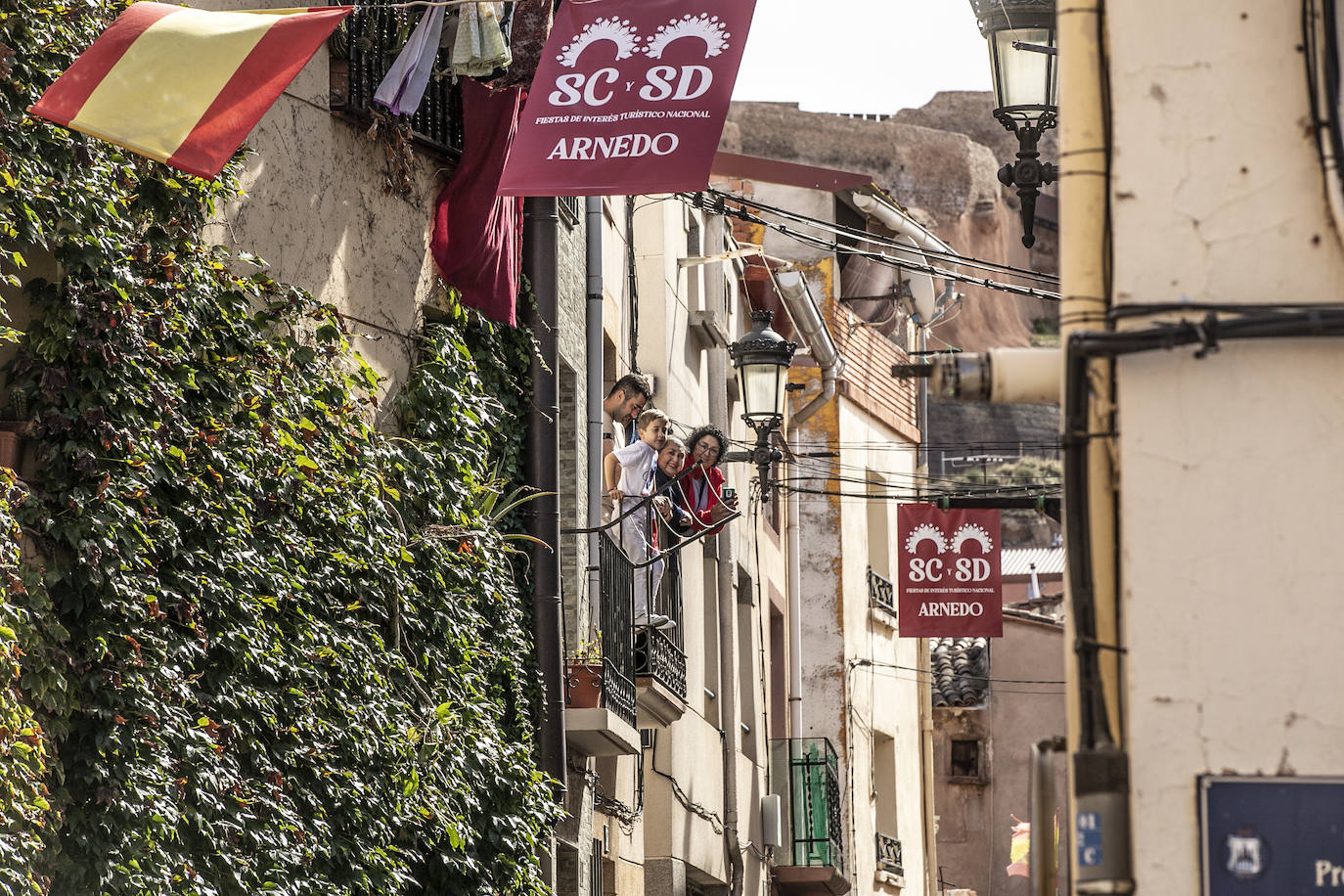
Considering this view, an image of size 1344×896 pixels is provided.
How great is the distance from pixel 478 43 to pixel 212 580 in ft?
12.9

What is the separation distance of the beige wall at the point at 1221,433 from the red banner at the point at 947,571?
18302 mm

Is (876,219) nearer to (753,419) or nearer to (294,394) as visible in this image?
(753,419)

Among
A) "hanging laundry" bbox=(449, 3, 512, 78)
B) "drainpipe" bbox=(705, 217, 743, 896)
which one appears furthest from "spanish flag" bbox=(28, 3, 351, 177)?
"drainpipe" bbox=(705, 217, 743, 896)

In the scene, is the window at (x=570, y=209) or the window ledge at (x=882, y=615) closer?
the window at (x=570, y=209)

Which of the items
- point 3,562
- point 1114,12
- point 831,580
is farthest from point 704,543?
point 1114,12

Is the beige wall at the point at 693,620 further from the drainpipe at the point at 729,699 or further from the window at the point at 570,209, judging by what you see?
the window at the point at 570,209

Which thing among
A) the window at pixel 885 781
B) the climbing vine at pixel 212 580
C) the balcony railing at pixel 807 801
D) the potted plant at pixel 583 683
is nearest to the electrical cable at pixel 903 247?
the climbing vine at pixel 212 580

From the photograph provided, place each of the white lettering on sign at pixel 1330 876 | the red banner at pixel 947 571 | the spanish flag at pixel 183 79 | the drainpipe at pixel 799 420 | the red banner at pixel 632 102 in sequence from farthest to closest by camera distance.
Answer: the drainpipe at pixel 799 420, the red banner at pixel 947 571, the red banner at pixel 632 102, the spanish flag at pixel 183 79, the white lettering on sign at pixel 1330 876

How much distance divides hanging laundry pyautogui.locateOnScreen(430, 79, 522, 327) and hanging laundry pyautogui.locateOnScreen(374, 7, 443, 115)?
948 mm

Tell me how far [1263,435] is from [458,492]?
7.53 m

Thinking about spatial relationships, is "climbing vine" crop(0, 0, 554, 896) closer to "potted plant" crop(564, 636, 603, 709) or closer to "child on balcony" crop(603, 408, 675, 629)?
"potted plant" crop(564, 636, 603, 709)

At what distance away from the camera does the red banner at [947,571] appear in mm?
23750

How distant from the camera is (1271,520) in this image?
207 inches

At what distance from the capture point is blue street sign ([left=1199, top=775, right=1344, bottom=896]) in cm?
505
